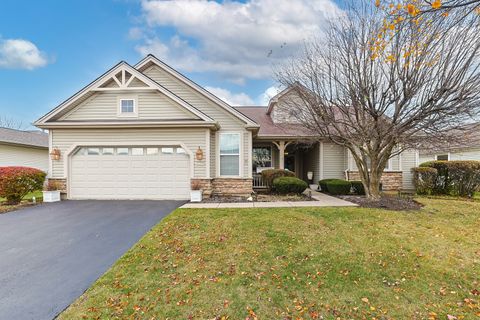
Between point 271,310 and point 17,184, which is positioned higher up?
point 17,184

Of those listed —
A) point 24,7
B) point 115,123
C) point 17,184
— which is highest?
point 24,7

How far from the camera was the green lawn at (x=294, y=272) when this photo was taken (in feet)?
9.45

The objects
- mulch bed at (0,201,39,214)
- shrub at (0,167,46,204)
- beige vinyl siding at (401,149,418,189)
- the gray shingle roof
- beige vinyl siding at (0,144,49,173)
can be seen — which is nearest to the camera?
mulch bed at (0,201,39,214)

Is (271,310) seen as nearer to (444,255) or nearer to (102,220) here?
(444,255)

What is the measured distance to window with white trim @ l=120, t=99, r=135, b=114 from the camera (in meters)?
10.0

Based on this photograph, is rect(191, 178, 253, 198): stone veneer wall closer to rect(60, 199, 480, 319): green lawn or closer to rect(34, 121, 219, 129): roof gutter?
rect(34, 121, 219, 129): roof gutter

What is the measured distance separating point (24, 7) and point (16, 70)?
12974mm

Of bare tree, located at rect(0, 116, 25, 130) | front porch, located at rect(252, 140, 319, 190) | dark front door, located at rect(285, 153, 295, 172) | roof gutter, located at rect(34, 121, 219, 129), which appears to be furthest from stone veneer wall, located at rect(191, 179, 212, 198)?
bare tree, located at rect(0, 116, 25, 130)

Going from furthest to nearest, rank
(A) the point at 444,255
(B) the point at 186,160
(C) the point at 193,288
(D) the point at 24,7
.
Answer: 1. (D) the point at 24,7
2. (B) the point at 186,160
3. (A) the point at 444,255
4. (C) the point at 193,288

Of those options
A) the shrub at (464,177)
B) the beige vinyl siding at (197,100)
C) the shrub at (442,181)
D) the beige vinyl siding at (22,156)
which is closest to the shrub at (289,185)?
the beige vinyl siding at (197,100)

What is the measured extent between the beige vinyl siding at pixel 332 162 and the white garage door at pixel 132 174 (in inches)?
328

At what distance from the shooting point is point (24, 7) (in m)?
11.9

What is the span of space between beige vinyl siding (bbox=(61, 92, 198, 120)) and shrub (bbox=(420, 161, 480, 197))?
1304cm

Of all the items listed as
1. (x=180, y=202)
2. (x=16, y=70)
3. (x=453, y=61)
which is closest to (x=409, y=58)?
(x=453, y=61)
